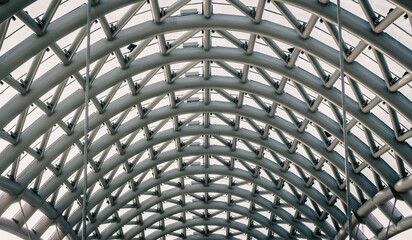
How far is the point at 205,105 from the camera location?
38.2 meters

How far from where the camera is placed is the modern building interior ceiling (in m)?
23.2

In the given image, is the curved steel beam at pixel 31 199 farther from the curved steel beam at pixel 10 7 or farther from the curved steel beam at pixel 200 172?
the curved steel beam at pixel 10 7

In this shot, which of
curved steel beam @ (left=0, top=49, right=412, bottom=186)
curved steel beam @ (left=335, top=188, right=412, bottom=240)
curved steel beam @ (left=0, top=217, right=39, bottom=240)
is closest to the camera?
curved steel beam @ (left=0, top=49, right=412, bottom=186)

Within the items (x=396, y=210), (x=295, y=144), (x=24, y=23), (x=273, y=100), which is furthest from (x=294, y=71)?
(x=24, y=23)

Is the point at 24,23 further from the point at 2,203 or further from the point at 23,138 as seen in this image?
the point at 2,203

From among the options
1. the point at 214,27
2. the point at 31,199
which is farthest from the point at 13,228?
the point at 214,27

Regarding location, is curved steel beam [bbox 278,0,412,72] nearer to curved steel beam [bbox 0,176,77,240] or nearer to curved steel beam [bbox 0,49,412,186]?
curved steel beam [bbox 0,49,412,186]

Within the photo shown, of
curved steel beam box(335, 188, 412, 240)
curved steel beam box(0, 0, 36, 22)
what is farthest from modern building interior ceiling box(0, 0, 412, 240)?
curved steel beam box(335, 188, 412, 240)

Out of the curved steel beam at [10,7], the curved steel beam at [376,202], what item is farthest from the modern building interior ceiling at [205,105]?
the curved steel beam at [376,202]

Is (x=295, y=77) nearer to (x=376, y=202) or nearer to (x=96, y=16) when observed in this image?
(x=376, y=202)

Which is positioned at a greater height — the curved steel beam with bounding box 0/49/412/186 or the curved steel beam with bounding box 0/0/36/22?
the curved steel beam with bounding box 0/49/412/186

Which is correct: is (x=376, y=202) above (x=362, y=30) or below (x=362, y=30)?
below

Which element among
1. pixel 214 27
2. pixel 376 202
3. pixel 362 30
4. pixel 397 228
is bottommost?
pixel 397 228

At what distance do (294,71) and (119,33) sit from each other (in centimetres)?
1042
